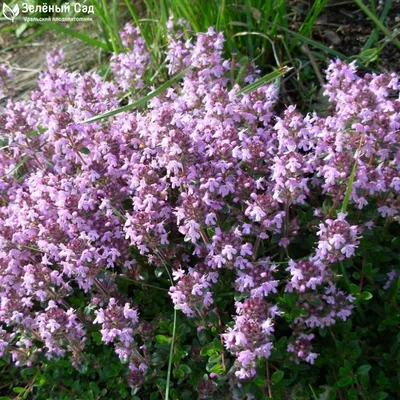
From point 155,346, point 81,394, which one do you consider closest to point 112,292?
point 155,346

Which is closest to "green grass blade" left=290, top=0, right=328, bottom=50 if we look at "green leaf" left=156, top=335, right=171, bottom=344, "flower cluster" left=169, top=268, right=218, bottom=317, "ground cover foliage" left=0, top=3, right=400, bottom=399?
"ground cover foliage" left=0, top=3, right=400, bottom=399

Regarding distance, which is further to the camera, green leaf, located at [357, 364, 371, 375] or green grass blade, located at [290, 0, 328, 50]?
green grass blade, located at [290, 0, 328, 50]

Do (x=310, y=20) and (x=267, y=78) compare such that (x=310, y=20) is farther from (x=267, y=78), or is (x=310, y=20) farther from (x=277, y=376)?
(x=277, y=376)

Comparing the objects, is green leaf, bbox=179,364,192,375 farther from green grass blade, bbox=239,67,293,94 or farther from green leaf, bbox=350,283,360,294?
green grass blade, bbox=239,67,293,94

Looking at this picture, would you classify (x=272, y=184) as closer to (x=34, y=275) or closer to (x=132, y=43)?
(x=34, y=275)

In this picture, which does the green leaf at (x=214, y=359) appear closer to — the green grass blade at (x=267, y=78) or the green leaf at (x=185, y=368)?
the green leaf at (x=185, y=368)
